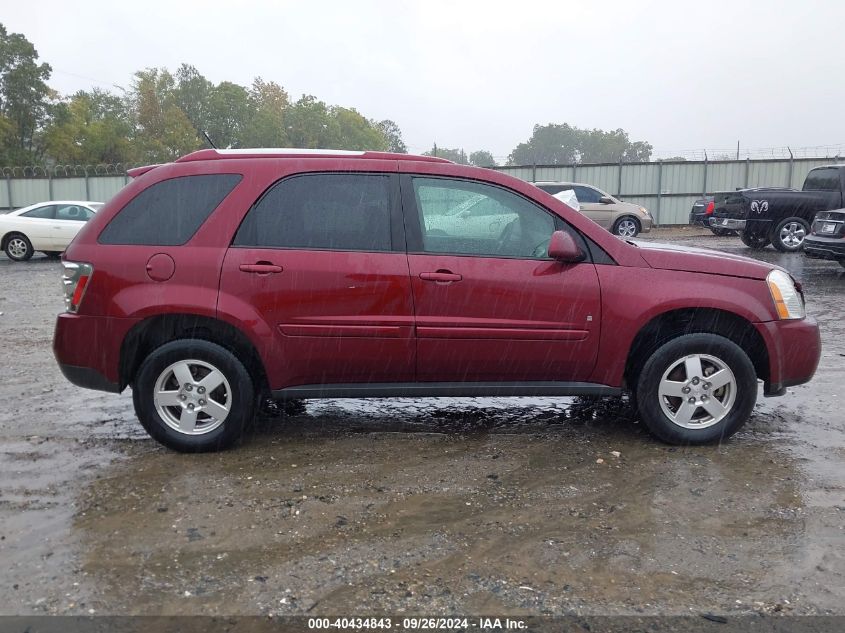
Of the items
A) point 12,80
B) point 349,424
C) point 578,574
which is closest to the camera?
point 578,574

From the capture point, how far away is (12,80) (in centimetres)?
5316

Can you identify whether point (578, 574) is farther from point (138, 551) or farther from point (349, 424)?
point (349, 424)

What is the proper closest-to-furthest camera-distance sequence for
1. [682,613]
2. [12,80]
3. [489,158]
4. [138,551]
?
[682,613]
[138,551]
[489,158]
[12,80]

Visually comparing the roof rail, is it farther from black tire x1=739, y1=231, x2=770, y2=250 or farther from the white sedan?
black tire x1=739, y1=231, x2=770, y2=250

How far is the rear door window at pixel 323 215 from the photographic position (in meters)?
4.42

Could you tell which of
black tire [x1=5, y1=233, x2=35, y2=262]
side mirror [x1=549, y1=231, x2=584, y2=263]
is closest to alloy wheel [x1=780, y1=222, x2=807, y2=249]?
side mirror [x1=549, y1=231, x2=584, y2=263]

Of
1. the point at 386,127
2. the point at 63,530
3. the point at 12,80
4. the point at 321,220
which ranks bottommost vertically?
the point at 63,530

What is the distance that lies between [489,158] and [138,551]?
91.3 ft

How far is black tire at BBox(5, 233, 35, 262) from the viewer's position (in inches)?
658

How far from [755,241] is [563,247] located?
14.3 meters

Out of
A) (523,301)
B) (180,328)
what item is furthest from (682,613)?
(180,328)

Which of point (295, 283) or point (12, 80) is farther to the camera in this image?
point (12, 80)

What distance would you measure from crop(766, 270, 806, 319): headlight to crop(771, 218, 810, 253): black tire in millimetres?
12813

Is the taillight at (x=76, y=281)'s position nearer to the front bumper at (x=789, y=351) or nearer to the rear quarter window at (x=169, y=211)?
the rear quarter window at (x=169, y=211)
